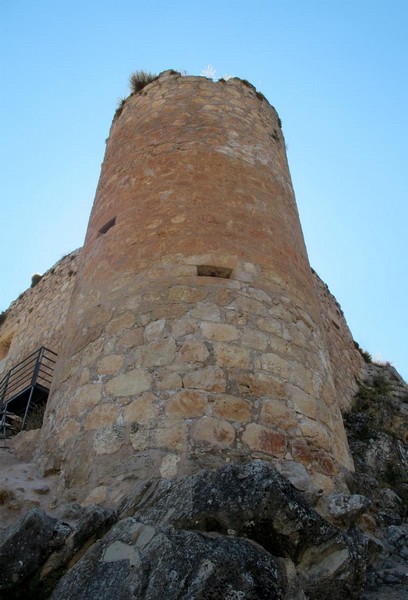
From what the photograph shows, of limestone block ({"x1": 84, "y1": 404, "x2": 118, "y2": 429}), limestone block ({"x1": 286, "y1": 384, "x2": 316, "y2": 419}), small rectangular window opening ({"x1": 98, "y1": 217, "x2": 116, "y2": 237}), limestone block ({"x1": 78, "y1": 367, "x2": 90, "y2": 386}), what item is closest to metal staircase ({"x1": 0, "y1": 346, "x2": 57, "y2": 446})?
small rectangular window opening ({"x1": 98, "y1": 217, "x2": 116, "y2": 237})

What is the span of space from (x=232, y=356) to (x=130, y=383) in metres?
0.74

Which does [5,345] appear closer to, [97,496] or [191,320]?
[191,320]

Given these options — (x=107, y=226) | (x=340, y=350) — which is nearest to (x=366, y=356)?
(x=340, y=350)

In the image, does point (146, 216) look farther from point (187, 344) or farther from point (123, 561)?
point (123, 561)

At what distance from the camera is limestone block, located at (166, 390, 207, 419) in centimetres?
388

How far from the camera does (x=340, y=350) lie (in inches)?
431

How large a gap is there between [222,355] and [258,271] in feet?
3.41

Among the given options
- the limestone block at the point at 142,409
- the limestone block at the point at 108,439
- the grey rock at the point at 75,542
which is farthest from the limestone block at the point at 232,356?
the grey rock at the point at 75,542

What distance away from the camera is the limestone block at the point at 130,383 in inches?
161

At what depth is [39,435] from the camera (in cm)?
486

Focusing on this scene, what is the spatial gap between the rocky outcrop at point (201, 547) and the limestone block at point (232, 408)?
2.12 ft

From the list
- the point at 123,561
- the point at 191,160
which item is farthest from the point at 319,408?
the point at 191,160

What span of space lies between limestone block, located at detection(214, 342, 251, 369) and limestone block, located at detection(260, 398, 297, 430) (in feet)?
1.02

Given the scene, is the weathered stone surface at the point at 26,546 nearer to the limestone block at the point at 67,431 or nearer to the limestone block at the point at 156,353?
the limestone block at the point at 67,431
